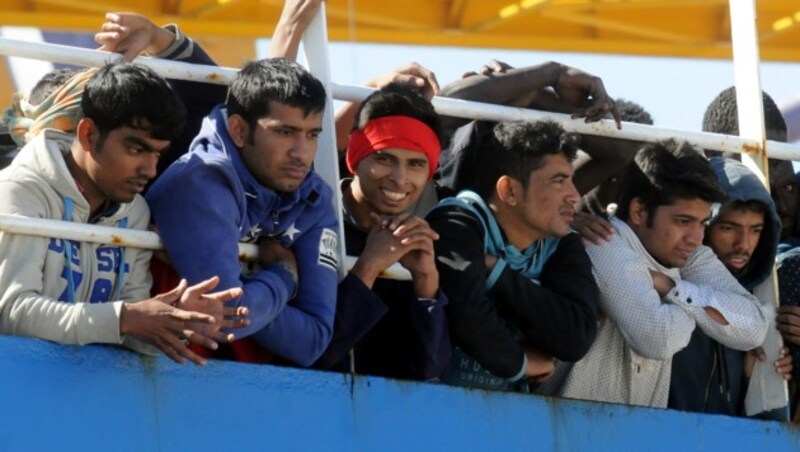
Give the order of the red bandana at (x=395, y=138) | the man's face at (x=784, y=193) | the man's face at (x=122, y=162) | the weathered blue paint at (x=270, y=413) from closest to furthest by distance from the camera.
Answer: the weathered blue paint at (x=270, y=413)
the man's face at (x=122, y=162)
the red bandana at (x=395, y=138)
the man's face at (x=784, y=193)

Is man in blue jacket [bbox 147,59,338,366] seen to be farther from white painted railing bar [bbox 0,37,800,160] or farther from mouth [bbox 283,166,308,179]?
white painted railing bar [bbox 0,37,800,160]

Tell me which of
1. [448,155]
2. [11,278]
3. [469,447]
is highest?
[448,155]

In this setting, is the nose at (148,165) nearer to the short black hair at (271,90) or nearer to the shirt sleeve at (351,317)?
the short black hair at (271,90)

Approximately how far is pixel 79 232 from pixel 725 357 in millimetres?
2367

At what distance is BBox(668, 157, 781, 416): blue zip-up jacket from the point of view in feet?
19.7

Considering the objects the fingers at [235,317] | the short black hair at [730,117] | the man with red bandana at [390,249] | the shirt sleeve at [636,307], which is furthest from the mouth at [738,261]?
the fingers at [235,317]

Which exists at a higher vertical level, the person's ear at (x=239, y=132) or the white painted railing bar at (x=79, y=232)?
the person's ear at (x=239, y=132)

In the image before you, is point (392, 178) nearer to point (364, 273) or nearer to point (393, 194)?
point (393, 194)

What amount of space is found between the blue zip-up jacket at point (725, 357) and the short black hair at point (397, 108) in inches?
45.5

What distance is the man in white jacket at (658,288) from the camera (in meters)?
5.77

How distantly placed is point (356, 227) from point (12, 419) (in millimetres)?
1384

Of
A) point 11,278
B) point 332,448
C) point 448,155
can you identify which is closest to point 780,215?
point 448,155

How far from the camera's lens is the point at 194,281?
477 cm

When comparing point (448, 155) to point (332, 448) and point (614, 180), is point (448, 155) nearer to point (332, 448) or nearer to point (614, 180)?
point (614, 180)
